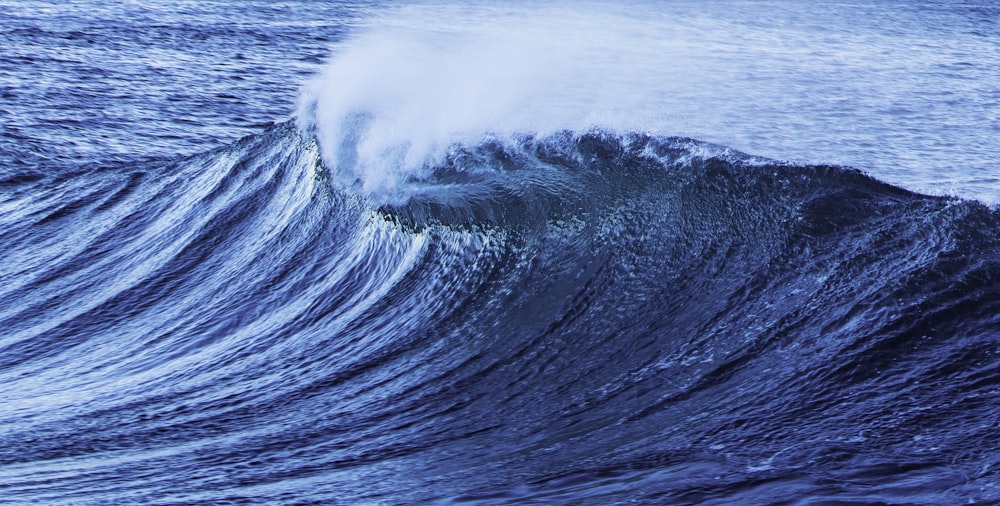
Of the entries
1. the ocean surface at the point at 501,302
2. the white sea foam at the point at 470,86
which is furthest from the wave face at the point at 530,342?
the white sea foam at the point at 470,86

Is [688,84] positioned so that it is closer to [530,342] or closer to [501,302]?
[501,302]

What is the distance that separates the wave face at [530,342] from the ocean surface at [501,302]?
0.10 feet

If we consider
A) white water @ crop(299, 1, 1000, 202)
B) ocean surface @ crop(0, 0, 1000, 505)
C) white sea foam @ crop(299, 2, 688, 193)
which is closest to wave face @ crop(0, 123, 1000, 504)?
ocean surface @ crop(0, 0, 1000, 505)

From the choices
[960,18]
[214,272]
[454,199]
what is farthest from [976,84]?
[214,272]

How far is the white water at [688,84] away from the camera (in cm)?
1401

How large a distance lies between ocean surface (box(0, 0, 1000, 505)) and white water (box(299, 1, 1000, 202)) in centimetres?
12

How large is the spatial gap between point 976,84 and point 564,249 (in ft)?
45.8

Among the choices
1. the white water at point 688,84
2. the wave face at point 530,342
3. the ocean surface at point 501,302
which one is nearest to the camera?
the wave face at point 530,342

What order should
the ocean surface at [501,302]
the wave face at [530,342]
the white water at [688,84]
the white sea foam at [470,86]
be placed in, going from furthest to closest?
the white water at [688,84]
the white sea foam at [470,86]
the ocean surface at [501,302]
the wave face at [530,342]

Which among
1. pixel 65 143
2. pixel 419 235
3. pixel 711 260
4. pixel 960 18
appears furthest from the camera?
pixel 960 18

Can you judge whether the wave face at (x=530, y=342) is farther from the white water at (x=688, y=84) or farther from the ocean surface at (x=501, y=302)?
the white water at (x=688, y=84)

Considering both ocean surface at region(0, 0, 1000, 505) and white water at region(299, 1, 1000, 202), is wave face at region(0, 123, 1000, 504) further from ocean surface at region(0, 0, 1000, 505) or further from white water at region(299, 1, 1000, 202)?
white water at region(299, 1, 1000, 202)

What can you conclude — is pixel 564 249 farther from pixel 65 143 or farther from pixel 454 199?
pixel 65 143

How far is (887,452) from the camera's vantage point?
6402 mm
